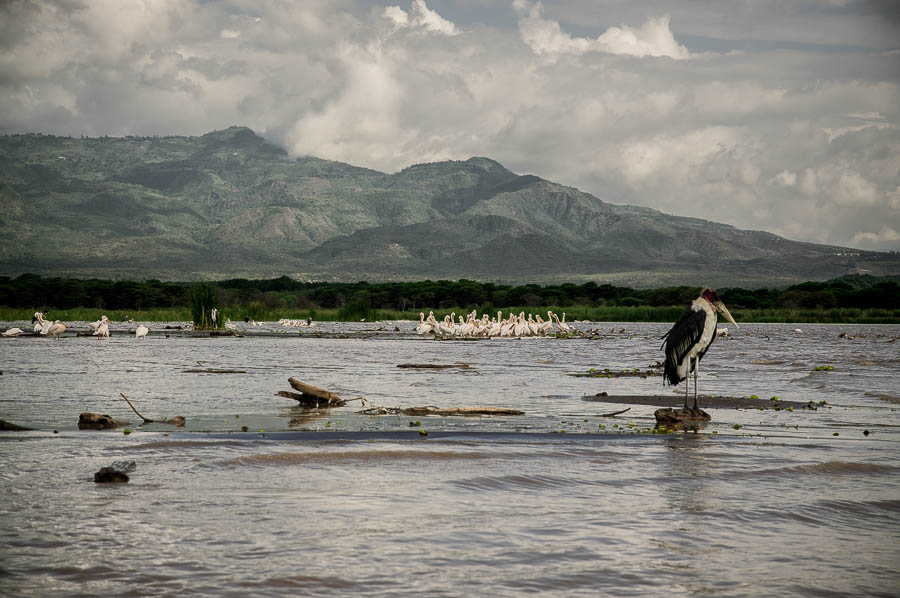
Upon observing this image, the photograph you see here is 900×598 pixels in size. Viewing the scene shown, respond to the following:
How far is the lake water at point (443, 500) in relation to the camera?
6953 mm

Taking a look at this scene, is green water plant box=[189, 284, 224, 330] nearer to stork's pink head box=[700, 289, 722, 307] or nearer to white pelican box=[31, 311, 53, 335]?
white pelican box=[31, 311, 53, 335]

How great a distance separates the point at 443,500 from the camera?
31.1ft

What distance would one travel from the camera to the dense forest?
91.8m

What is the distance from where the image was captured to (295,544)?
7.65 meters

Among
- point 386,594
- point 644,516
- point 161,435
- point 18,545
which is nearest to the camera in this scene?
point 386,594

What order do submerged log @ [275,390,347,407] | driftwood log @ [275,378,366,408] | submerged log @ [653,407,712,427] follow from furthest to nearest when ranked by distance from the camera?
submerged log @ [275,390,347,407] → driftwood log @ [275,378,366,408] → submerged log @ [653,407,712,427]

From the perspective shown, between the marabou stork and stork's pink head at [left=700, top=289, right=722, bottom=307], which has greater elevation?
stork's pink head at [left=700, top=289, right=722, bottom=307]

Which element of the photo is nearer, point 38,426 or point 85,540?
point 85,540

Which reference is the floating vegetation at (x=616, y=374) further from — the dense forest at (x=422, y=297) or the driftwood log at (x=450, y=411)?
the dense forest at (x=422, y=297)

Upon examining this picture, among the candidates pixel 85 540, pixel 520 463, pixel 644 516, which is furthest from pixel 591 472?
pixel 85 540

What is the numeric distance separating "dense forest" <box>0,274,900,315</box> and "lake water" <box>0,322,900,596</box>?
212ft

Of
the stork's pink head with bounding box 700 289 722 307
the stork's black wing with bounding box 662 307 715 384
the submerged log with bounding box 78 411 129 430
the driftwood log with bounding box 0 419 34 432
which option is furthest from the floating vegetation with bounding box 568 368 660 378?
the driftwood log with bounding box 0 419 34 432

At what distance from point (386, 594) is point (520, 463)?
529 centimetres

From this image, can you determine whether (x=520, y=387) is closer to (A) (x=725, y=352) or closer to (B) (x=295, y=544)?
(B) (x=295, y=544)
